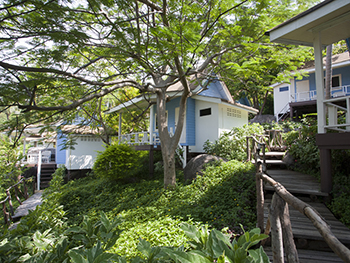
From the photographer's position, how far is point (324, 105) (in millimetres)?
5586

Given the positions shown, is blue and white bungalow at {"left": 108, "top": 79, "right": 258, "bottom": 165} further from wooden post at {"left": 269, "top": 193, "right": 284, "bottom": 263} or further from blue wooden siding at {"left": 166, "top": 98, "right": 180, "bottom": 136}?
wooden post at {"left": 269, "top": 193, "right": 284, "bottom": 263}

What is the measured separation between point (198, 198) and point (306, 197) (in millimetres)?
3085

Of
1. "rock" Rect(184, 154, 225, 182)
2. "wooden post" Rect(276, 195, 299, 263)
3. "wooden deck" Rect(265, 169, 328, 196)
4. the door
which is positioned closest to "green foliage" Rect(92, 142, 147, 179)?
"rock" Rect(184, 154, 225, 182)

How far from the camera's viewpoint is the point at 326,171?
18.2ft

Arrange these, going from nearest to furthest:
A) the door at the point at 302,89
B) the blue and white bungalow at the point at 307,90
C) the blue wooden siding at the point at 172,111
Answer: the blue wooden siding at the point at 172,111
the blue and white bungalow at the point at 307,90
the door at the point at 302,89

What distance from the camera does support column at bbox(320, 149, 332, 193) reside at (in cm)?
549

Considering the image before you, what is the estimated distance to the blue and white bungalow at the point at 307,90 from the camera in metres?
18.1

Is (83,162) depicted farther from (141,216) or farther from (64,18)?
(64,18)

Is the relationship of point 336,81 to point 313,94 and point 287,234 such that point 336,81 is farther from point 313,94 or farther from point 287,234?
point 287,234

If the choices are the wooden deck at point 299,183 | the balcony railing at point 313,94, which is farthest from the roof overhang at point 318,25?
the balcony railing at point 313,94

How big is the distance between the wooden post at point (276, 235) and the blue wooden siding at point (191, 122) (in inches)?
423

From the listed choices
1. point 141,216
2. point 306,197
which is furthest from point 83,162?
point 306,197

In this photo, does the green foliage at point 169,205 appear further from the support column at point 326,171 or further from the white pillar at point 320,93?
the white pillar at point 320,93

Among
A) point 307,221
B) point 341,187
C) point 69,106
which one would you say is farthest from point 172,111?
point 307,221
